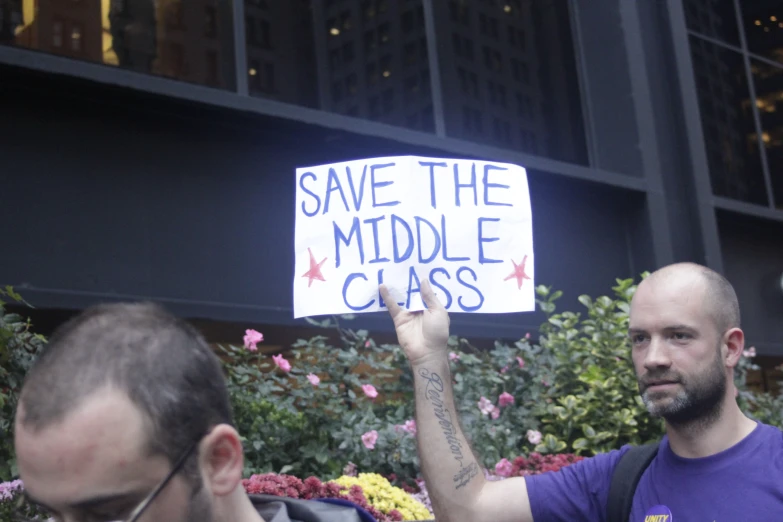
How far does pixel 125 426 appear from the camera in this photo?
163 cm

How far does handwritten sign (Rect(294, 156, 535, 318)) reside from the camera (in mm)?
3582

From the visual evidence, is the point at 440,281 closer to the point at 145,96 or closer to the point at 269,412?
the point at 269,412

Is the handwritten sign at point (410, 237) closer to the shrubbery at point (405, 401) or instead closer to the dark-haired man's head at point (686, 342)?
the dark-haired man's head at point (686, 342)

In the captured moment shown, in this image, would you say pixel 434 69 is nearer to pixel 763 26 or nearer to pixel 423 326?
pixel 423 326

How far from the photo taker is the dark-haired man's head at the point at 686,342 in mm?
3268

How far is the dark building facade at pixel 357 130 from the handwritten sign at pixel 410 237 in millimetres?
2906

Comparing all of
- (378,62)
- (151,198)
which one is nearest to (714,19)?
(378,62)

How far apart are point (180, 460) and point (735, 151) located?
11310 mm

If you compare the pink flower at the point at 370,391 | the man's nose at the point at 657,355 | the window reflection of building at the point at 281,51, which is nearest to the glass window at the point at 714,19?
the window reflection of building at the point at 281,51

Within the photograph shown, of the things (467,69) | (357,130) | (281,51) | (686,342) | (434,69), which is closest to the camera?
(686,342)

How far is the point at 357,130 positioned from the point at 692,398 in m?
4.80

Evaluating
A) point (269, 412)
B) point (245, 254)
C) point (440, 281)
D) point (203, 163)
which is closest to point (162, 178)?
point (203, 163)

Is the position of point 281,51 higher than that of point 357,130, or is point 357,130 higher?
point 281,51

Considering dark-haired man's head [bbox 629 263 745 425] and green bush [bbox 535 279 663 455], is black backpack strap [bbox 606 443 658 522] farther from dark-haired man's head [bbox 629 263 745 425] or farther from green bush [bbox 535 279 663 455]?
green bush [bbox 535 279 663 455]
